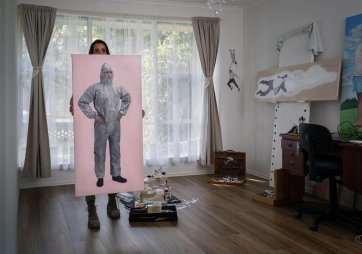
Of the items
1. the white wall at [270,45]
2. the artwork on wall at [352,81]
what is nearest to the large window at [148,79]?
the white wall at [270,45]

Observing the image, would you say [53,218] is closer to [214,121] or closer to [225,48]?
[214,121]

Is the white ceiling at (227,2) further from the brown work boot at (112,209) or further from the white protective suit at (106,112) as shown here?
the brown work boot at (112,209)

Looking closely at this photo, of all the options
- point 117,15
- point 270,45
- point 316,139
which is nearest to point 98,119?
point 316,139

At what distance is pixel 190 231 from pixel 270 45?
315 centimetres

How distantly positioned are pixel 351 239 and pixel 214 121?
9.22 feet

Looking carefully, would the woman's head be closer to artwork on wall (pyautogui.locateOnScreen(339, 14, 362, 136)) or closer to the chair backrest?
the chair backrest

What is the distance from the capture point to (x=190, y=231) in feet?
10.0

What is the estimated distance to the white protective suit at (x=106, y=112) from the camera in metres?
2.93

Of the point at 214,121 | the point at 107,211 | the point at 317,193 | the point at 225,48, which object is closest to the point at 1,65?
the point at 107,211

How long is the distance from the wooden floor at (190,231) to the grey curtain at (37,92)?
58cm

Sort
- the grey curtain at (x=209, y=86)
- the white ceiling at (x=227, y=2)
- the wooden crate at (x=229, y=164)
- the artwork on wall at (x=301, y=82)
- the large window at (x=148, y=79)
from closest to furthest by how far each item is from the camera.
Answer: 1. the artwork on wall at (x=301, y=82)
2. the large window at (x=148, y=79)
3. the wooden crate at (x=229, y=164)
4. the white ceiling at (x=227, y=2)
5. the grey curtain at (x=209, y=86)

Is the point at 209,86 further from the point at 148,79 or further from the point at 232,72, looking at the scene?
the point at 148,79

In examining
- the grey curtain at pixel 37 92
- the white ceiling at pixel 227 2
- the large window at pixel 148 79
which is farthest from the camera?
the white ceiling at pixel 227 2

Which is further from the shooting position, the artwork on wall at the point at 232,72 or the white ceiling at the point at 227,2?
the artwork on wall at the point at 232,72
